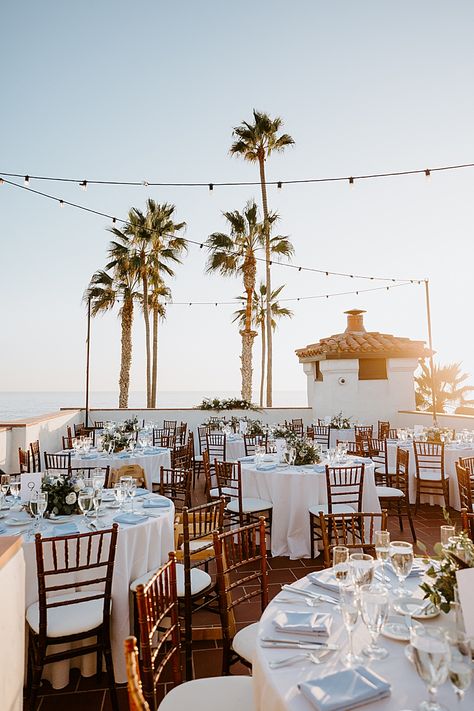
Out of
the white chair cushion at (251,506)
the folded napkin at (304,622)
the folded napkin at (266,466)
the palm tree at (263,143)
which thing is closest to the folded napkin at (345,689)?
the folded napkin at (304,622)

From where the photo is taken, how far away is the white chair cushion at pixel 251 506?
566 cm

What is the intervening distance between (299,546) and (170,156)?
8.75 metres

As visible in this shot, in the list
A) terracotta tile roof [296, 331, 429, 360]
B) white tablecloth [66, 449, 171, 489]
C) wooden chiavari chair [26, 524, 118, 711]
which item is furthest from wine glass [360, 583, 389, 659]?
terracotta tile roof [296, 331, 429, 360]

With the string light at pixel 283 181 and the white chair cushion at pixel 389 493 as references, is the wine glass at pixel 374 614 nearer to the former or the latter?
the white chair cushion at pixel 389 493

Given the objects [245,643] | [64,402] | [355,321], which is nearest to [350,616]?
[245,643]

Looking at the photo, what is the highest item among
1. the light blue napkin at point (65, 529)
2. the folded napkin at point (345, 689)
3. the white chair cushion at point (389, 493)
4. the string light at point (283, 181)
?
the string light at point (283, 181)

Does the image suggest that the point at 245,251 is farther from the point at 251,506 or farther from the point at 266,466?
the point at 251,506

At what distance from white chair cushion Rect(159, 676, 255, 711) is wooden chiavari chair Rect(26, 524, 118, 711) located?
3.10ft

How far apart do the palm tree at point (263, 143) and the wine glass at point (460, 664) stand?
1645 centimetres

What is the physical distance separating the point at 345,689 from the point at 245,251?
16.8 m

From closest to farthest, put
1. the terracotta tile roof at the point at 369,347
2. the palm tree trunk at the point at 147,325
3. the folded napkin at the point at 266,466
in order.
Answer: the folded napkin at the point at 266,466, the terracotta tile roof at the point at 369,347, the palm tree trunk at the point at 147,325

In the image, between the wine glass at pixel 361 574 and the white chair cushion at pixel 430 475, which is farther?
the white chair cushion at pixel 430 475

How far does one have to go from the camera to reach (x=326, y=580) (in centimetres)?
247

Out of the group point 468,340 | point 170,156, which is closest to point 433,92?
point 170,156
